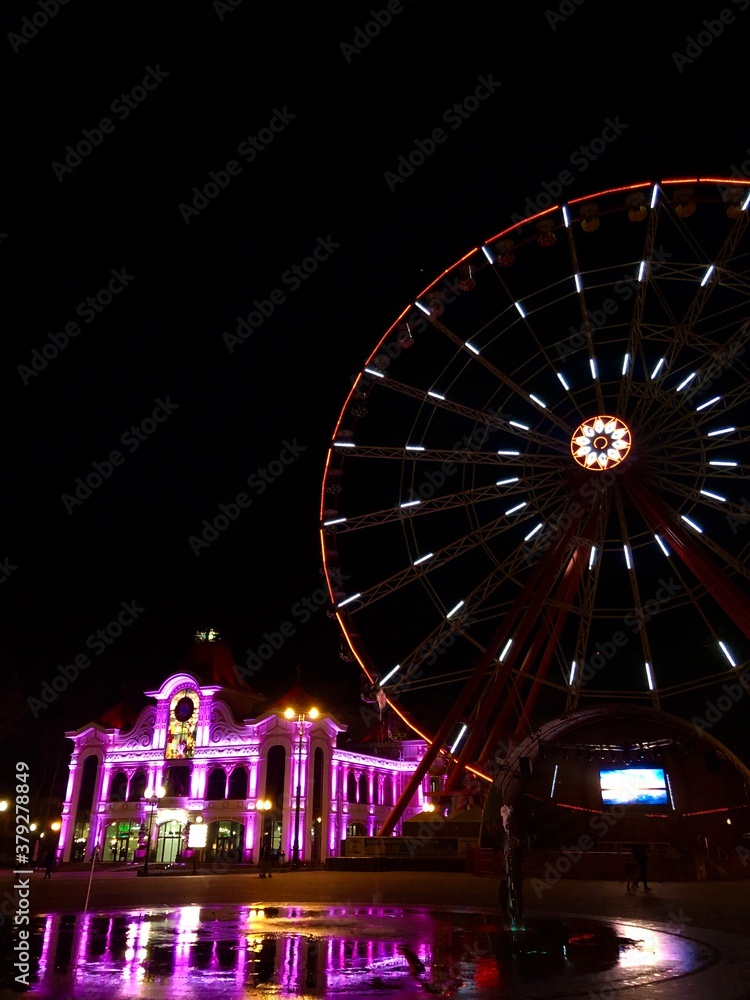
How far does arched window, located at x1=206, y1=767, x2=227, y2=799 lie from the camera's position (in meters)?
55.1

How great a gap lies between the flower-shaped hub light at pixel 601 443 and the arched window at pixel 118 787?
46.2 meters

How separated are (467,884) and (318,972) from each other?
690 inches

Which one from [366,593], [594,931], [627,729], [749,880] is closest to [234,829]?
[627,729]

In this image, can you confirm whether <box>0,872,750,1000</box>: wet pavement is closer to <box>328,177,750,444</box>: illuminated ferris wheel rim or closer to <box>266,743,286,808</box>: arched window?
A: <box>328,177,750,444</box>: illuminated ferris wheel rim

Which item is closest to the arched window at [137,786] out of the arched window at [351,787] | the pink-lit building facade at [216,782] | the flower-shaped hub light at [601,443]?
the pink-lit building facade at [216,782]

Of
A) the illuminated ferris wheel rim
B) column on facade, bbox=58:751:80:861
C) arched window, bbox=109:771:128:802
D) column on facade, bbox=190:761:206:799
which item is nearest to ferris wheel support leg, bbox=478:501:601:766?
the illuminated ferris wheel rim

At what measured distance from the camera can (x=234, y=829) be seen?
53.4 metres

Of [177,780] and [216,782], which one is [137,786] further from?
[216,782]

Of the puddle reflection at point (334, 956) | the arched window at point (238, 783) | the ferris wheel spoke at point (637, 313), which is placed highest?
the ferris wheel spoke at point (637, 313)

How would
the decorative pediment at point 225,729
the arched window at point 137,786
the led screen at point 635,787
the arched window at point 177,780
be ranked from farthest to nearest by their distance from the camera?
the arched window at point 137,786
the arched window at point 177,780
the decorative pediment at point 225,729
the led screen at point 635,787

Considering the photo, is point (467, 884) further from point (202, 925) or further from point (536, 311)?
point (536, 311)

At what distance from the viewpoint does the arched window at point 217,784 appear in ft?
181

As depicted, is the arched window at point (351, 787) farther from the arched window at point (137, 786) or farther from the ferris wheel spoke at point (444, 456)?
the ferris wheel spoke at point (444, 456)

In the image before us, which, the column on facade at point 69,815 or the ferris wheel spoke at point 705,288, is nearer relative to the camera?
the ferris wheel spoke at point 705,288
